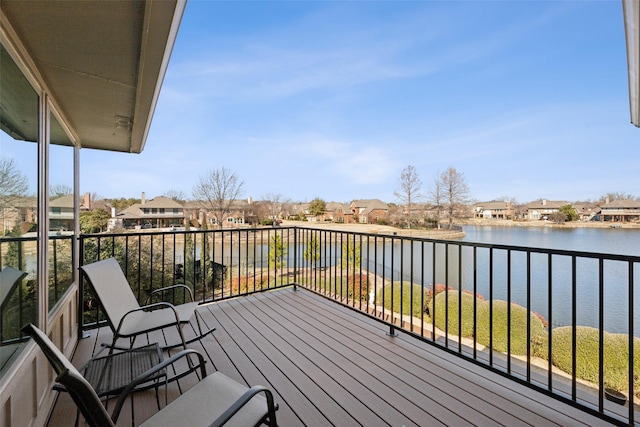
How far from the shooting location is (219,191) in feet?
66.3

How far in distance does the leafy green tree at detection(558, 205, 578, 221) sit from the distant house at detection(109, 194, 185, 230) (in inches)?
547

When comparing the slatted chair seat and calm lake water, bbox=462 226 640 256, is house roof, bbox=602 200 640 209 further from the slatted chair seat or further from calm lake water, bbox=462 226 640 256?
the slatted chair seat

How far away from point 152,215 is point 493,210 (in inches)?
669

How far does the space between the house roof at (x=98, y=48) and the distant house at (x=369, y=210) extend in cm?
2030

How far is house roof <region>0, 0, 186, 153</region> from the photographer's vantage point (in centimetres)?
137

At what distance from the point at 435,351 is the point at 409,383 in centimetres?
60

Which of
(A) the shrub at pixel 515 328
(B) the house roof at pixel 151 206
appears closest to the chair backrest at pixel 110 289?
(A) the shrub at pixel 515 328

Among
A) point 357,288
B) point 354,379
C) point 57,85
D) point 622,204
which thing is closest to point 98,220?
point 57,85

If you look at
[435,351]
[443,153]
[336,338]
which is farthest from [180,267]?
[443,153]

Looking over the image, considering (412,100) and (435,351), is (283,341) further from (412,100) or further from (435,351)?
(412,100)

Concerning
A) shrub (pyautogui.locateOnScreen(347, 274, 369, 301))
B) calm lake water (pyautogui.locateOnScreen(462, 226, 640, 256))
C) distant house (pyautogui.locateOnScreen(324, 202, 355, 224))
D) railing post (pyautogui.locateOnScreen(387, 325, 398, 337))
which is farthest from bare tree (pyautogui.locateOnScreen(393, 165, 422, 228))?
railing post (pyautogui.locateOnScreen(387, 325, 398, 337))

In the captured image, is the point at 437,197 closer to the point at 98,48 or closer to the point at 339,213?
the point at 339,213

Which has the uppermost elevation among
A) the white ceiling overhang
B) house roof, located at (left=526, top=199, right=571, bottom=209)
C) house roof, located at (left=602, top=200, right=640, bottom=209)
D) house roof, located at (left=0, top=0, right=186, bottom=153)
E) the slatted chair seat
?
the white ceiling overhang

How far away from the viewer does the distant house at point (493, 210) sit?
502 inches
